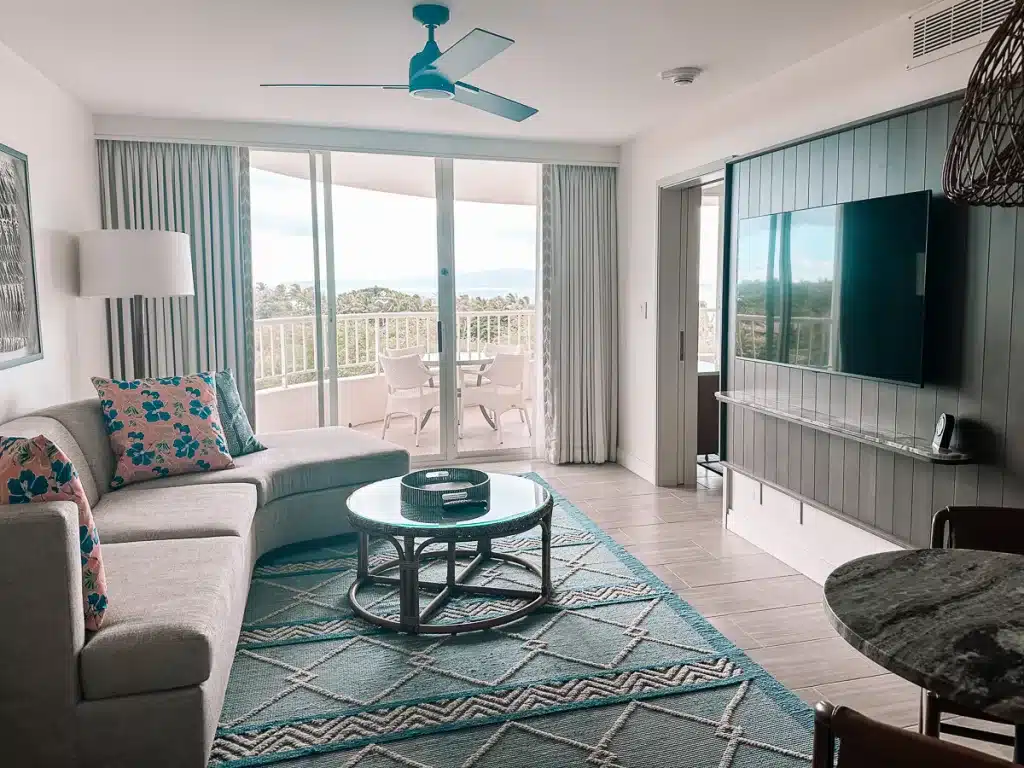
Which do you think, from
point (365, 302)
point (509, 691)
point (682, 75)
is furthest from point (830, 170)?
point (365, 302)

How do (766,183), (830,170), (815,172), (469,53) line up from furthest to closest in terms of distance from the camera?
(766,183) → (815,172) → (830,170) → (469,53)

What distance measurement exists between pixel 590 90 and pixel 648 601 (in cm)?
270

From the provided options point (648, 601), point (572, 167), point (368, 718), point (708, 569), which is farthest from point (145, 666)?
point (572, 167)

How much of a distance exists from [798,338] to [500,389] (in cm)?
286

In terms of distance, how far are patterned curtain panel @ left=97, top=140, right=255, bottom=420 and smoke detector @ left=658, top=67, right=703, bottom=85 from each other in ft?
9.13

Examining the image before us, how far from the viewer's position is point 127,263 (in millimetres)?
4098

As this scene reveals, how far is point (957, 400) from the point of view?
2928 millimetres

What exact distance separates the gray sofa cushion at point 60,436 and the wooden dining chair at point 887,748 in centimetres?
284

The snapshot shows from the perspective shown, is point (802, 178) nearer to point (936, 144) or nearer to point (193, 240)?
point (936, 144)

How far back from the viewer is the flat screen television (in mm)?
3039

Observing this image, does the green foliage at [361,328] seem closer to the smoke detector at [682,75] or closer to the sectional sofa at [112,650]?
the smoke detector at [682,75]

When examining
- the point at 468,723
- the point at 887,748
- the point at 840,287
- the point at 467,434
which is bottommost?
the point at 468,723

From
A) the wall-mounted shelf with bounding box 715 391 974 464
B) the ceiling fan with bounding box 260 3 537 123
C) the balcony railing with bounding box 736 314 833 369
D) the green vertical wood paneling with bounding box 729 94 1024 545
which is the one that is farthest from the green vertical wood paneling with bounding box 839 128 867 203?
the ceiling fan with bounding box 260 3 537 123

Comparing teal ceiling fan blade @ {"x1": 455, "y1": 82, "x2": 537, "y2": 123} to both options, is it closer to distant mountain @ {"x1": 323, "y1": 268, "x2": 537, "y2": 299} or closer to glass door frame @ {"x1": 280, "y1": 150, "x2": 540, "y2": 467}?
glass door frame @ {"x1": 280, "y1": 150, "x2": 540, "y2": 467}
